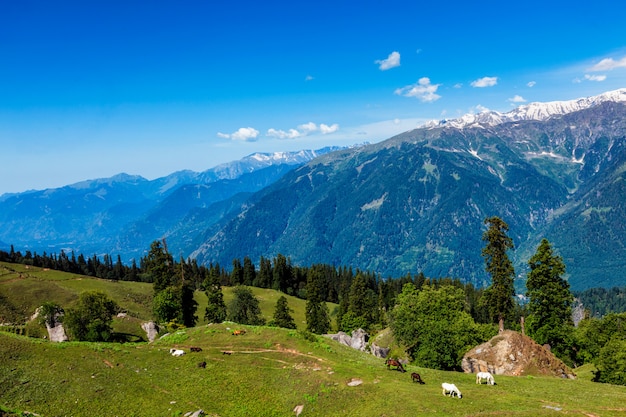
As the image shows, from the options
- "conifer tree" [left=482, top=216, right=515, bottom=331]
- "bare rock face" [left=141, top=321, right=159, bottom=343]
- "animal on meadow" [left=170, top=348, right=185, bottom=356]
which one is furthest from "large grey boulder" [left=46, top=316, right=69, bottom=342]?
"conifer tree" [left=482, top=216, right=515, bottom=331]

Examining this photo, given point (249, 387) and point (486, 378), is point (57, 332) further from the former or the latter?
point (486, 378)

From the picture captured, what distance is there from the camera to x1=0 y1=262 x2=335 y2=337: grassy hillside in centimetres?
10406

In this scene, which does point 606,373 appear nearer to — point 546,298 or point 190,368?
point 546,298

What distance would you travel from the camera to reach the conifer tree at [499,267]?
6931 centimetres

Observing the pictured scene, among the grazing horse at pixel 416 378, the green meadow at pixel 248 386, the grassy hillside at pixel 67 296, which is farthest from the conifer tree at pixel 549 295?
the grassy hillside at pixel 67 296

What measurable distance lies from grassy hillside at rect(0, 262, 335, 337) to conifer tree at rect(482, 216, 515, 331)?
249 feet

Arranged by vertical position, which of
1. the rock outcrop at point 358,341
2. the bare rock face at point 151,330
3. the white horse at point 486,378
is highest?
the white horse at point 486,378

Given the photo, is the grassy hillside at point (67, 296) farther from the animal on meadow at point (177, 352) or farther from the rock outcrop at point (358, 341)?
the animal on meadow at point (177, 352)

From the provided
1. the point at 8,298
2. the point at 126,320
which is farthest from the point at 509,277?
the point at 8,298

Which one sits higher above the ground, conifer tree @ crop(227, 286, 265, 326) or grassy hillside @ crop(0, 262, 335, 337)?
grassy hillside @ crop(0, 262, 335, 337)

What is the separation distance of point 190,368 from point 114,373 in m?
7.36

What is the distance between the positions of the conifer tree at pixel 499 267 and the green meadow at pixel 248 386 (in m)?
28.9

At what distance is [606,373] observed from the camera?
212 ft

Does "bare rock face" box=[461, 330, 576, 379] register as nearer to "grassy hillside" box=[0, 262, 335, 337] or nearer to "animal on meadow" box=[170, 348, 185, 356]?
"animal on meadow" box=[170, 348, 185, 356]
